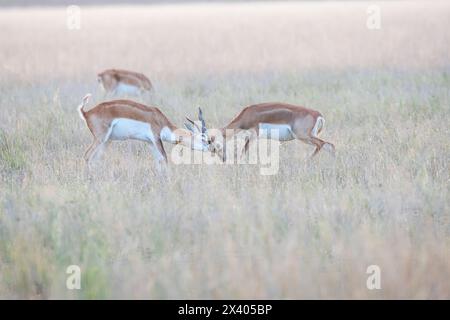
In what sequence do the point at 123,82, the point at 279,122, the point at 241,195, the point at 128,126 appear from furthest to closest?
the point at 123,82 < the point at 279,122 < the point at 128,126 < the point at 241,195

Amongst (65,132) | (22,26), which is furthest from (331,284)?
(22,26)

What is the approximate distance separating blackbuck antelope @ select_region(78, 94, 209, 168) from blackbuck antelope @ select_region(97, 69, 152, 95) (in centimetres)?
411

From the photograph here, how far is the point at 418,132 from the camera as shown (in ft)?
29.1

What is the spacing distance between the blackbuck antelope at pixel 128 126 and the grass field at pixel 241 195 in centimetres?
23

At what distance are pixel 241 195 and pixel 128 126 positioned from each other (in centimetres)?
187

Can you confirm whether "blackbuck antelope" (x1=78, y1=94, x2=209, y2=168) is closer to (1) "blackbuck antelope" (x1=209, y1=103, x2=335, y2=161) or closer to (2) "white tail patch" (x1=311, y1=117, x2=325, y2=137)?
(1) "blackbuck antelope" (x1=209, y1=103, x2=335, y2=161)

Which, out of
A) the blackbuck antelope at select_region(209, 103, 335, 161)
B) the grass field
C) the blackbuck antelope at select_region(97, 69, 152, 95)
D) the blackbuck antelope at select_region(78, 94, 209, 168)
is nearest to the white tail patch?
the blackbuck antelope at select_region(209, 103, 335, 161)

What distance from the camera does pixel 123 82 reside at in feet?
41.4

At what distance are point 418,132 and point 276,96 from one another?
310 cm

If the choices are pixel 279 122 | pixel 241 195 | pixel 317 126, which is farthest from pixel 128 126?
pixel 317 126

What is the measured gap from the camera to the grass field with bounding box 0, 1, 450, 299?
494cm

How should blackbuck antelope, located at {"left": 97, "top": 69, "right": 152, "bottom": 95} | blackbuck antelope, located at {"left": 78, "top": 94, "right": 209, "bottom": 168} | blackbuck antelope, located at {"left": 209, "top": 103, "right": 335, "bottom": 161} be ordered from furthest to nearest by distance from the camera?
blackbuck antelope, located at {"left": 97, "top": 69, "right": 152, "bottom": 95} → blackbuck antelope, located at {"left": 209, "top": 103, "right": 335, "bottom": 161} → blackbuck antelope, located at {"left": 78, "top": 94, "right": 209, "bottom": 168}

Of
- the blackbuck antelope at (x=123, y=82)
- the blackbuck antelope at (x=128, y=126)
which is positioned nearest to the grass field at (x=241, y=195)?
the blackbuck antelope at (x=128, y=126)

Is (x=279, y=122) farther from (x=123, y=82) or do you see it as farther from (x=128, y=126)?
(x=123, y=82)
